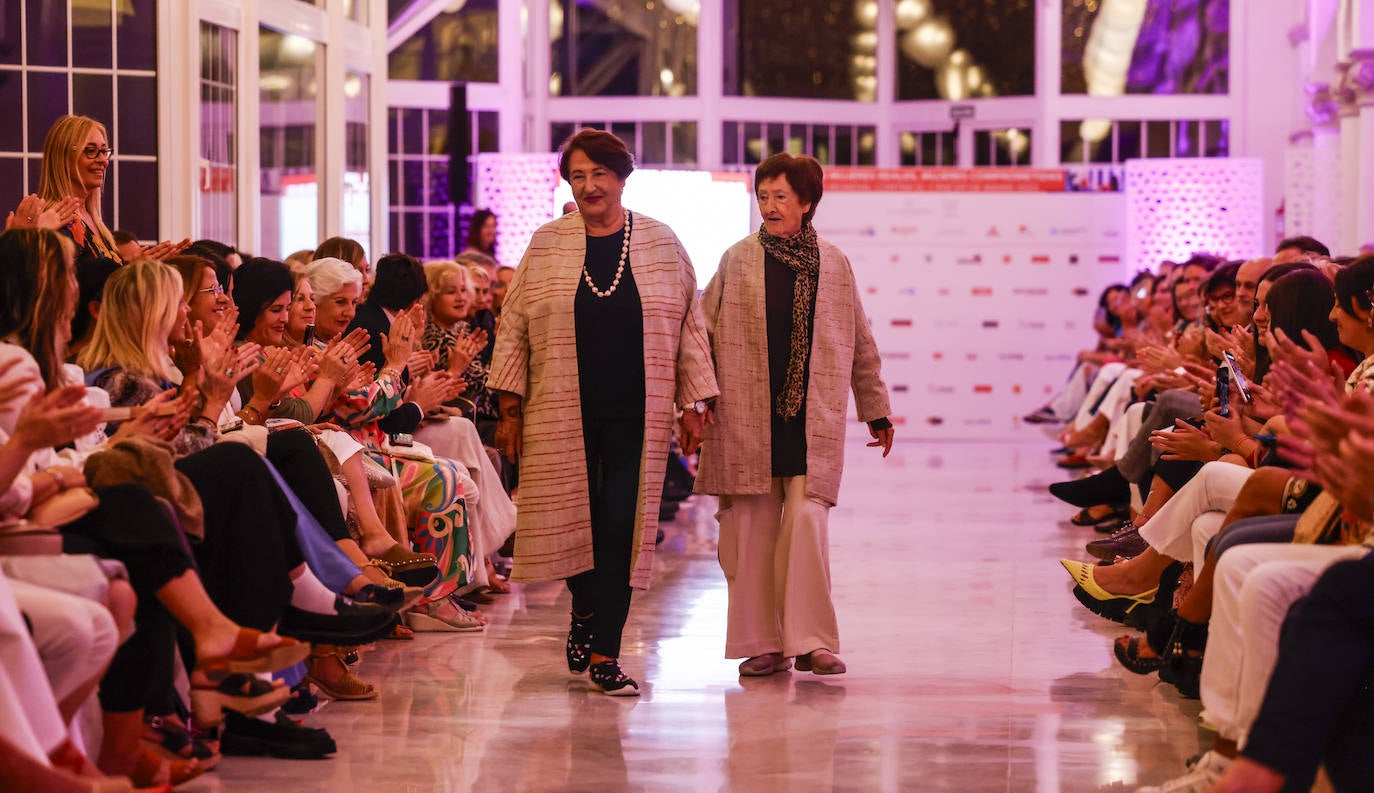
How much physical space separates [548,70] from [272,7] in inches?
336

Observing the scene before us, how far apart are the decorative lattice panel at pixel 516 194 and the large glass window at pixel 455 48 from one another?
2.70 m

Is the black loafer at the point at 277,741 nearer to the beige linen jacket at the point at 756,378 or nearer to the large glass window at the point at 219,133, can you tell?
the beige linen jacket at the point at 756,378

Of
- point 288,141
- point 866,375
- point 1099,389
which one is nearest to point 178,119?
point 288,141

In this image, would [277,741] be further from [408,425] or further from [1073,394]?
[1073,394]

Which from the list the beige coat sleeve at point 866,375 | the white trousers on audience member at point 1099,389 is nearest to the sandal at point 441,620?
the beige coat sleeve at point 866,375

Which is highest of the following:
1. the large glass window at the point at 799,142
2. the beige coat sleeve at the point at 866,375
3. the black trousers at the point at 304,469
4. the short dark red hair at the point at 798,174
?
the large glass window at the point at 799,142

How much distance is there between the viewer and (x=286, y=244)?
905 cm

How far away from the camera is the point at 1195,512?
4293mm

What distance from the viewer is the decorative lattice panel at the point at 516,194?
1307 centimetres

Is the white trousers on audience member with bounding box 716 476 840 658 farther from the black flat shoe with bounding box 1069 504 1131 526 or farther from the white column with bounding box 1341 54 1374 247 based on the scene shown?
the white column with bounding box 1341 54 1374 247

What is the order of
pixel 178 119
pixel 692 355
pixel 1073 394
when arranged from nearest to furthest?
1. pixel 692 355
2. pixel 178 119
3. pixel 1073 394

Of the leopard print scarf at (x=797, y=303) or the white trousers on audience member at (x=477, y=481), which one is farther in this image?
the white trousers on audience member at (x=477, y=481)

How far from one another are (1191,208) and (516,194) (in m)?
5.37

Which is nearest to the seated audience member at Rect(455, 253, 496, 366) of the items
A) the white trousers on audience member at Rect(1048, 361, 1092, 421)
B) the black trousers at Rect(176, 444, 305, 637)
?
the black trousers at Rect(176, 444, 305, 637)
